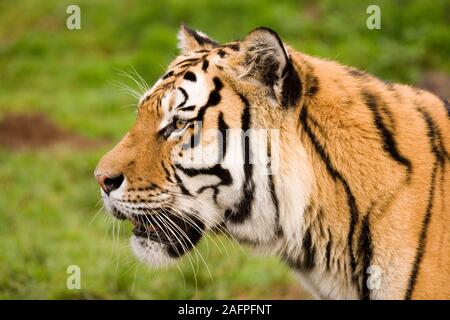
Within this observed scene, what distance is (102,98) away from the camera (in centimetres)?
877

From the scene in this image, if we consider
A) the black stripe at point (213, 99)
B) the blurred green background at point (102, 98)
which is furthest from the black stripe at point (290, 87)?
the blurred green background at point (102, 98)

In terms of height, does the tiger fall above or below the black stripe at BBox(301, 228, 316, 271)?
above

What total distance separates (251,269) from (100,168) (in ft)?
7.92

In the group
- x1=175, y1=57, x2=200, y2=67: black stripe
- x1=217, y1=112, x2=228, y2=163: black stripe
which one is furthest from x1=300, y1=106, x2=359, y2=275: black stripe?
x1=175, y1=57, x2=200, y2=67: black stripe

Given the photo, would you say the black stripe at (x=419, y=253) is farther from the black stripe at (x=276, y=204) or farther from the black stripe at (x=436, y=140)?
the black stripe at (x=276, y=204)

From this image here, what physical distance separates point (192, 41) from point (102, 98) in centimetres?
590

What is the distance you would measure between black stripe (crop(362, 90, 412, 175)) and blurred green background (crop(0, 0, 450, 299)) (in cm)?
194

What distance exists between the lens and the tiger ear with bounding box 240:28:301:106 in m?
2.50

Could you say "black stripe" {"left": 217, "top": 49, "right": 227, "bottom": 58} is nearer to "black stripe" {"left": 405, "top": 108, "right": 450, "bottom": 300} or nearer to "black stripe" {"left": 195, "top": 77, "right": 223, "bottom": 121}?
"black stripe" {"left": 195, "top": 77, "right": 223, "bottom": 121}

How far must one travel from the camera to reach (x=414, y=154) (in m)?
2.56

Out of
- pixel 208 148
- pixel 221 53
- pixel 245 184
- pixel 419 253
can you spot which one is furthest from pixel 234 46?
pixel 419 253

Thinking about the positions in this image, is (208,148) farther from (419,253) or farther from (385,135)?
(419,253)

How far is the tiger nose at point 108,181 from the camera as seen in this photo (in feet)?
8.77
